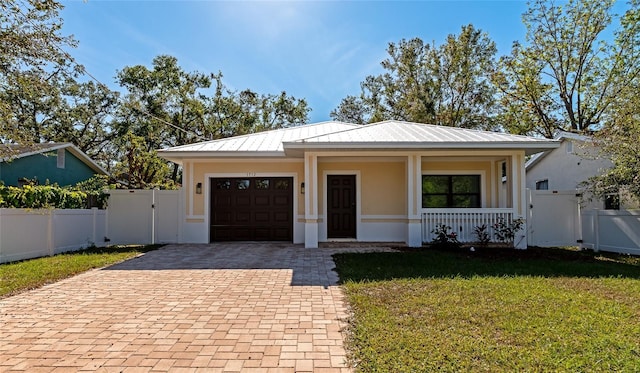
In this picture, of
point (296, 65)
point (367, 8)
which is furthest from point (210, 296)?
point (296, 65)

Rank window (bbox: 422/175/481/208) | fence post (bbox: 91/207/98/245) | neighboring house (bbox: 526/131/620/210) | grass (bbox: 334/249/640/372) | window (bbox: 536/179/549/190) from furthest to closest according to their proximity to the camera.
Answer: window (bbox: 536/179/549/190), neighboring house (bbox: 526/131/620/210), window (bbox: 422/175/481/208), fence post (bbox: 91/207/98/245), grass (bbox: 334/249/640/372)

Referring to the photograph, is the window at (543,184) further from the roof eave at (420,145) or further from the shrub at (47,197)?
the shrub at (47,197)

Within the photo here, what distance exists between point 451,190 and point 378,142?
3206 millimetres

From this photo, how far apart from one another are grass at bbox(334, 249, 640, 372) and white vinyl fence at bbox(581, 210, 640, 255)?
2.19 m

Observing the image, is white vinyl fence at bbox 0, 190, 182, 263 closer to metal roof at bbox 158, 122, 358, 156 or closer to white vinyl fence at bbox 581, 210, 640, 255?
metal roof at bbox 158, 122, 358, 156

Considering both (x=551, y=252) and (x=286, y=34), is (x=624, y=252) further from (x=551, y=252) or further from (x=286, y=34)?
(x=286, y=34)

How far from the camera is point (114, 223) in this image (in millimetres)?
10305

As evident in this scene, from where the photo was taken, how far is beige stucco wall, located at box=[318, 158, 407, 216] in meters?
10.1

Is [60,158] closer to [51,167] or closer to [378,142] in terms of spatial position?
[51,167]

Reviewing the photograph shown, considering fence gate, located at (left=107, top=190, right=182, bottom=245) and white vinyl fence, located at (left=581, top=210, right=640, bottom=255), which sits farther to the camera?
fence gate, located at (left=107, top=190, right=182, bottom=245)

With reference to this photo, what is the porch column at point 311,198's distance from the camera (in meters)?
8.84

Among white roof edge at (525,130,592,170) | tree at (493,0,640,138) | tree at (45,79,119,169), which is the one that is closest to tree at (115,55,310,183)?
tree at (45,79,119,169)

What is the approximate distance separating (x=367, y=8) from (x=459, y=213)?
19.8 ft

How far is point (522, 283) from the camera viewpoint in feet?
17.4
